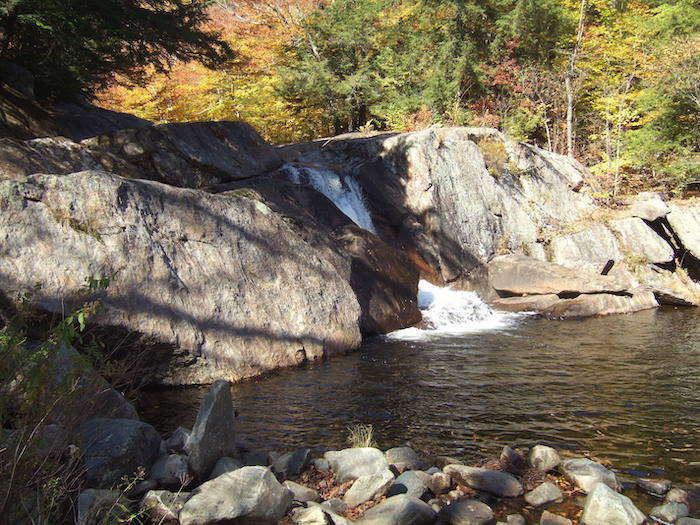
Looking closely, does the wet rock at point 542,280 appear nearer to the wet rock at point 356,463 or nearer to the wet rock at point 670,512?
the wet rock at point 670,512

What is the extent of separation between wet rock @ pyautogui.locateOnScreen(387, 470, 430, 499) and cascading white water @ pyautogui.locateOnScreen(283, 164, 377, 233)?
1016 centimetres

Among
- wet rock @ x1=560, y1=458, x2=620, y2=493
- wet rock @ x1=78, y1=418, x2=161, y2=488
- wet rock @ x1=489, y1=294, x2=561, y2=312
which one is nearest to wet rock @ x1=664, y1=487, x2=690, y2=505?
wet rock @ x1=560, y1=458, x2=620, y2=493

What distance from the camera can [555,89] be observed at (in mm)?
22188

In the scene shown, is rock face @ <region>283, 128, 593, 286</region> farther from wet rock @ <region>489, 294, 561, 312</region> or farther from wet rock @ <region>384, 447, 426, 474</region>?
wet rock @ <region>384, 447, 426, 474</region>

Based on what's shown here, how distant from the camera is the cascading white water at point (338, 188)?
13773 mm

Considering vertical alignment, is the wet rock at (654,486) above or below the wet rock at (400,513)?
below

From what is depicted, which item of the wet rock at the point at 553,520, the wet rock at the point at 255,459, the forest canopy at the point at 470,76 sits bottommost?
the wet rock at the point at 553,520

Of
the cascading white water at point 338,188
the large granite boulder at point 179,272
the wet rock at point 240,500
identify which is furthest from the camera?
the cascading white water at point 338,188

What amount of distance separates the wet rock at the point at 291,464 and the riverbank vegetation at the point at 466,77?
628 inches

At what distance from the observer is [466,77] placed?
2122 cm

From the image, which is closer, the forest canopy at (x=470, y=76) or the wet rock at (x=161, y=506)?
the wet rock at (x=161, y=506)

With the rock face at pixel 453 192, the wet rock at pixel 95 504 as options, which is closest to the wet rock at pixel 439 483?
the wet rock at pixel 95 504

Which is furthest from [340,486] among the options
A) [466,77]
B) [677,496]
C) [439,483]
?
[466,77]

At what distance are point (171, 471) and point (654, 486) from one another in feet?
12.2
